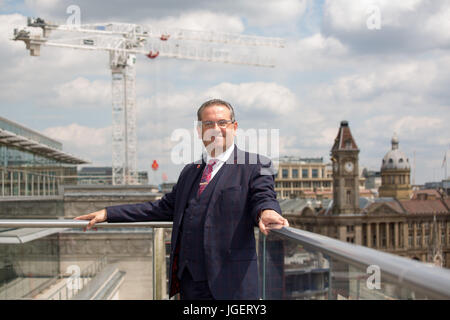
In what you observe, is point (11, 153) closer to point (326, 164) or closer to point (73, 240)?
point (73, 240)

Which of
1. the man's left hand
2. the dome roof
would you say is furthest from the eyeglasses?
the dome roof

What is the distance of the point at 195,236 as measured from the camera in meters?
2.85

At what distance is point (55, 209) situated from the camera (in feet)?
92.7

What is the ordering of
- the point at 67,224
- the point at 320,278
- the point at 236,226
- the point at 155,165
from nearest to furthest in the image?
the point at 236,226, the point at 320,278, the point at 67,224, the point at 155,165

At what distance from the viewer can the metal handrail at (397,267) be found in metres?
1.69

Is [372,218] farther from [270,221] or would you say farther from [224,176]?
[270,221]

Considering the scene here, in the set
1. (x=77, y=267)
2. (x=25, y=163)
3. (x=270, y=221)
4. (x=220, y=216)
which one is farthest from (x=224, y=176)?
(x=25, y=163)

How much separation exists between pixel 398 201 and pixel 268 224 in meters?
104

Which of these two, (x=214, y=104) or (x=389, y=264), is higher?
(x=214, y=104)

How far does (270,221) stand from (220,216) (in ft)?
1.13

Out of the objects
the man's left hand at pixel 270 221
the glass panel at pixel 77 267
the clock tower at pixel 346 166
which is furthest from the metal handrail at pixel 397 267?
the clock tower at pixel 346 166
